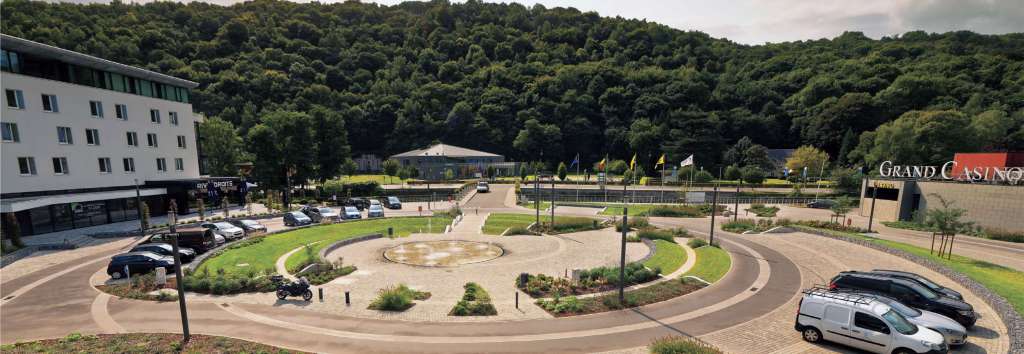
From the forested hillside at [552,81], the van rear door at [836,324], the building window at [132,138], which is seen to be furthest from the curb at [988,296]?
the building window at [132,138]

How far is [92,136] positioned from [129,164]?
4.28m

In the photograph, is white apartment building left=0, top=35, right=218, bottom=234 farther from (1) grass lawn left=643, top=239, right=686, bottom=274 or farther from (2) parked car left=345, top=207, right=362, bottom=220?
(1) grass lawn left=643, top=239, right=686, bottom=274

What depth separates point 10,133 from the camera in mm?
34562

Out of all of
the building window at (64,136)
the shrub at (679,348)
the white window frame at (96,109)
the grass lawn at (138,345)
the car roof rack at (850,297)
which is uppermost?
the white window frame at (96,109)

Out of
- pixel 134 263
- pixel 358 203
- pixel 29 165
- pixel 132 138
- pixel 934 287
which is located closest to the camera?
pixel 934 287

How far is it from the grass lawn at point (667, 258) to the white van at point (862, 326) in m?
10.3

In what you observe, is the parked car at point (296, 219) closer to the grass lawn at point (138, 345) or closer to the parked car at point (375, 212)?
the parked car at point (375, 212)

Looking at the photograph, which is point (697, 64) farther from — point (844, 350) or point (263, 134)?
point (844, 350)

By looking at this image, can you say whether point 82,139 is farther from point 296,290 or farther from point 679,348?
point 679,348

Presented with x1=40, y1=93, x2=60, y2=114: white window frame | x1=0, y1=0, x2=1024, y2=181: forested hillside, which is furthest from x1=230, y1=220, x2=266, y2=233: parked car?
x1=0, y1=0, x2=1024, y2=181: forested hillside

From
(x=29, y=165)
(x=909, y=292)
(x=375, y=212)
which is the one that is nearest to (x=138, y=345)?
(x=909, y=292)

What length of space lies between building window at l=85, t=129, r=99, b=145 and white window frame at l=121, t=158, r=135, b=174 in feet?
10.3

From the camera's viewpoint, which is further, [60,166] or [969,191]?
[969,191]

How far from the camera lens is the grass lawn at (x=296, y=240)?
27.3 meters
